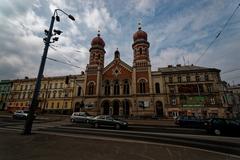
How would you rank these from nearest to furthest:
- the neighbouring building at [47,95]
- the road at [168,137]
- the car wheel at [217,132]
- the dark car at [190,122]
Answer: the road at [168,137]
the car wheel at [217,132]
the dark car at [190,122]
the neighbouring building at [47,95]

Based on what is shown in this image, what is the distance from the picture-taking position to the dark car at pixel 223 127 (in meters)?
12.7

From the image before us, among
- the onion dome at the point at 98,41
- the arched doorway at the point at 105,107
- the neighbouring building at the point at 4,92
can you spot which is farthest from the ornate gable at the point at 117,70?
the neighbouring building at the point at 4,92

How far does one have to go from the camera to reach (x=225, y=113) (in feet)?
105

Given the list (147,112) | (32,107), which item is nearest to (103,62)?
(147,112)

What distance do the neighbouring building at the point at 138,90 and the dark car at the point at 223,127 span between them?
2094 cm

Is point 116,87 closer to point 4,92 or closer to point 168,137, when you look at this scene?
point 168,137

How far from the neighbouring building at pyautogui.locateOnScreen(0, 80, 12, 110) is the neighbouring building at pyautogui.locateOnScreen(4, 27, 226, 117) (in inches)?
695

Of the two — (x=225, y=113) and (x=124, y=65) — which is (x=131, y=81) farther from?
(x=225, y=113)

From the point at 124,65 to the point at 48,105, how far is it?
28758 millimetres

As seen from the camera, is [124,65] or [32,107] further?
[124,65]

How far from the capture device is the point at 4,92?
5425cm

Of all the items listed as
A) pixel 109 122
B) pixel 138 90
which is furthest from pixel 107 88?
pixel 109 122

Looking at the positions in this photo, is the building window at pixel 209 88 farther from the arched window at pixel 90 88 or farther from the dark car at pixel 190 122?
the arched window at pixel 90 88

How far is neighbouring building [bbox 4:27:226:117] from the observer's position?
A: 34469 mm
